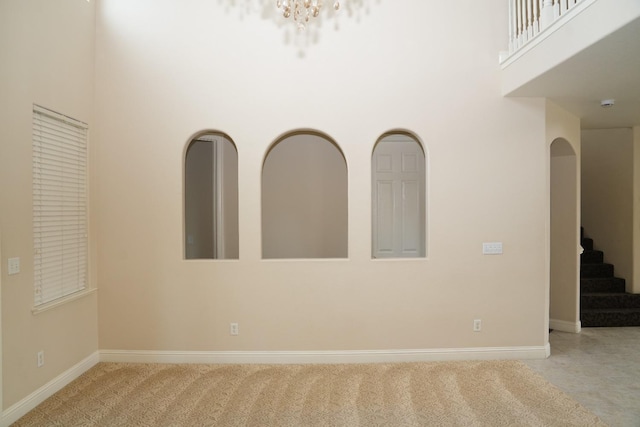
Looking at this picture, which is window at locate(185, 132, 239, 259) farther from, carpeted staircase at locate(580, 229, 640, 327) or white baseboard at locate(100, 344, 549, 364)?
carpeted staircase at locate(580, 229, 640, 327)

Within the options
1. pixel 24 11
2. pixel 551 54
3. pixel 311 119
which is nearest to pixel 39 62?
pixel 24 11

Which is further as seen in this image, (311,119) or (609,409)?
(311,119)

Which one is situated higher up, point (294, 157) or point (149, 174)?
point (294, 157)

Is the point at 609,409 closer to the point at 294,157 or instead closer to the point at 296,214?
the point at 296,214

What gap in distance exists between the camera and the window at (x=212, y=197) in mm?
5363

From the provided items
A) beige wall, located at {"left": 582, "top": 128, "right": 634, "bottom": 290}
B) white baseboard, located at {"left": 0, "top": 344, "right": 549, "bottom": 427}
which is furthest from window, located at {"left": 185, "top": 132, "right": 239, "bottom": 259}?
beige wall, located at {"left": 582, "top": 128, "right": 634, "bottom": 290}

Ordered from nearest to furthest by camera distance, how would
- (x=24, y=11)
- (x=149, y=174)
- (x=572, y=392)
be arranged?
(x=24, y=11)
(x=572, y=392)
(x=149, y=174)

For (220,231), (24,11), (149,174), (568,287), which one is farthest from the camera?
(220,231)

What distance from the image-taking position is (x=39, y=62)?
3.00 metres

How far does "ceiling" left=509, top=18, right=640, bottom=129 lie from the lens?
8.59ft

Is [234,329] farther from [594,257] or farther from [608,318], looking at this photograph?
[594,257]

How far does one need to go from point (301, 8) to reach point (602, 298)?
504cm

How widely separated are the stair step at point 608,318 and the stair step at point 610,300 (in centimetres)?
17

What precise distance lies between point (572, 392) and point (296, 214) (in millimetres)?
3723
